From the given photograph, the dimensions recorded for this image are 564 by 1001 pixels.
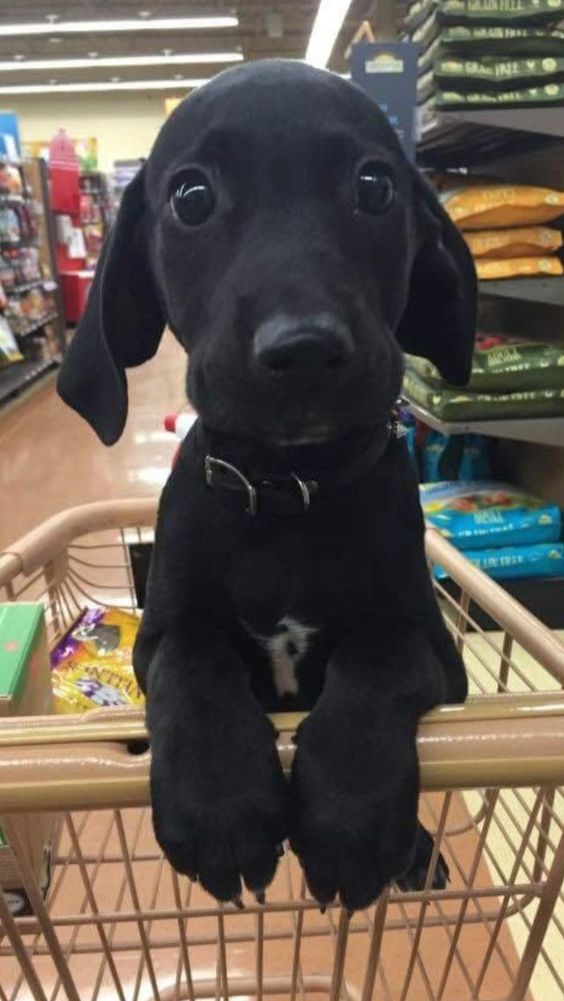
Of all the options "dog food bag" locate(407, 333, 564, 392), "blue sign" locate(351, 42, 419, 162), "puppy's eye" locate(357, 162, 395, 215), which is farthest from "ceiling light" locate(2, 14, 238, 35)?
"puppy's eye" locate(357, 162, 395, 215)

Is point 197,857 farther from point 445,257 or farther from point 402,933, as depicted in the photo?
point 402,933

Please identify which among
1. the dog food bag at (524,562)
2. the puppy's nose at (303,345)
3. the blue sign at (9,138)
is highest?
the blue sign at (9,138)

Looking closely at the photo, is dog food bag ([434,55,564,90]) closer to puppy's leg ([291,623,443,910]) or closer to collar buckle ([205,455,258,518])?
collar buckle ([205,455,258,518])

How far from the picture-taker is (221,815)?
0.55 metres

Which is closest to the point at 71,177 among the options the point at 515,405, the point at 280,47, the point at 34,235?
the point at 34,235

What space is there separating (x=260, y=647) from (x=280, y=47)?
533 inches

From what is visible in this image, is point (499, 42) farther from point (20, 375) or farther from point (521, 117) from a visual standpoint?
point (20, 375)

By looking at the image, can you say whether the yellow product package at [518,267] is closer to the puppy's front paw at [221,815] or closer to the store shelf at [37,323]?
the puppy's front paw at [221,815]

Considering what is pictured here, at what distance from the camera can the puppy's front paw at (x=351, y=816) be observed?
548mm

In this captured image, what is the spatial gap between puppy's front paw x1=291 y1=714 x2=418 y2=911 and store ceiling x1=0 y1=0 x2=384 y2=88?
952 cm

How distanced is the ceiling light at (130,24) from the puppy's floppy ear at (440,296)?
10.6 m

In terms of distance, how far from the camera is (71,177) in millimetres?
7922

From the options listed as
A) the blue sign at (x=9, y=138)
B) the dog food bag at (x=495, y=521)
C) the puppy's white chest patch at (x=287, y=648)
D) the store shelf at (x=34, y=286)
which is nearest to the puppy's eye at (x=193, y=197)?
the puppy's white chest patch at (x=287, y=648)

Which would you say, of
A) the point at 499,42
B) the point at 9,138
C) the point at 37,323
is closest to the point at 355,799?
the point at 499,42
